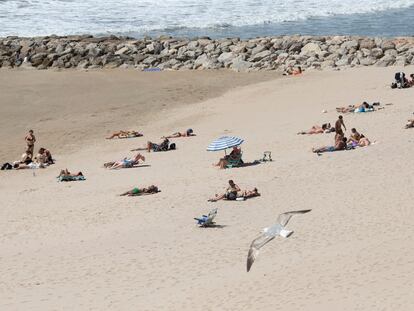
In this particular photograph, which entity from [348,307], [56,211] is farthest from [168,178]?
[348,307]

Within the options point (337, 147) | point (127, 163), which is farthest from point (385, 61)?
point (127, 163)

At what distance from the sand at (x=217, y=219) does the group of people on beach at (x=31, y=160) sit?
0.39m

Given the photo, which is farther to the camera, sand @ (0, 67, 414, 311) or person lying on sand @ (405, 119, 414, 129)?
person lying on sand @ (405, 119, 414, 129)

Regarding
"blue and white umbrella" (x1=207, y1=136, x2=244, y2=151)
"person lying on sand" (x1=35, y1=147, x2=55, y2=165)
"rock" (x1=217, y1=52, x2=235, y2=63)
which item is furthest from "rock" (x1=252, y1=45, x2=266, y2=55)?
"blue and white umbrella" (x1=207, y1=136, x2=244, y2=151)

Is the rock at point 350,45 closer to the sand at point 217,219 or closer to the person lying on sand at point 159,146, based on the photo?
the sand at point 217,219

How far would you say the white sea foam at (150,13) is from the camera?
1703 inches

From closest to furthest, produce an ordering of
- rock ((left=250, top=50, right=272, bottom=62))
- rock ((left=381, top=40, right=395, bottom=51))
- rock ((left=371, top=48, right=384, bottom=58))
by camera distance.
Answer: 1. rock ((left=371, top=48, right=384, bottom=58))
2. rock ((left=381, top=40, right=395, bottom=51))
3. rock ((left=250, top=50, right=272, bottom=62))

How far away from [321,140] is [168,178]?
391 centimetres

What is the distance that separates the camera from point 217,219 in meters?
16.5

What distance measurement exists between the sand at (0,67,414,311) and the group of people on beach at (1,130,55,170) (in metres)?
0.39

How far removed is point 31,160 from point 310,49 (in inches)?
594

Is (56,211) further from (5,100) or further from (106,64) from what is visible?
(106,64)

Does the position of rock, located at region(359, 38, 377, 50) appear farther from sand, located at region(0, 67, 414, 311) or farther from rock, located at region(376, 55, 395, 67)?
sand, located at region(0, 67, 414, 311)

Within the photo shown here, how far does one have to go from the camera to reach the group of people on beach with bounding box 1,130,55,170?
73.3 feet
